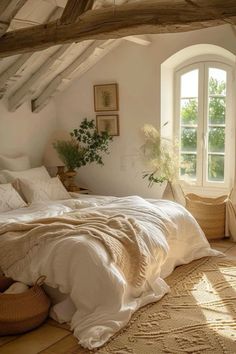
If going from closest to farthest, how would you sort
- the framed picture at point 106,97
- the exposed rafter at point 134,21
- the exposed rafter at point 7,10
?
the exposed rafter at point 134,21 < the exposed rafter at point 7,10 < the framed picture at point 106,97

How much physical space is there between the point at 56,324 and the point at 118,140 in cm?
296

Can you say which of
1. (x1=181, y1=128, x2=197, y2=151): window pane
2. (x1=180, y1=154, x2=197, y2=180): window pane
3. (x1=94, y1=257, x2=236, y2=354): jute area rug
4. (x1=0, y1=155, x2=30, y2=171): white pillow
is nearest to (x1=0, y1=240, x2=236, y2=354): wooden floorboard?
(x1=94, y1=257, x2=236, y2=354): jute area rug

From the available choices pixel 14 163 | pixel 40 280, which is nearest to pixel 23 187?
pixel 14 163

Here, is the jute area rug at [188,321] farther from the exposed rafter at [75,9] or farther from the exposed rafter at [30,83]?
the exposed rafter at [30,83]

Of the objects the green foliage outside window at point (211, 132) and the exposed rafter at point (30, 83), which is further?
the green foliage outside window at point (211, 132)

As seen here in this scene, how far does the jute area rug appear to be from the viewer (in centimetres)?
254

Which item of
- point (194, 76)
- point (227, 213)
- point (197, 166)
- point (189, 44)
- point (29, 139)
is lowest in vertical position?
point (227, 213)

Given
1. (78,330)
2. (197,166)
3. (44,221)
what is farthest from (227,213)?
(78,330)

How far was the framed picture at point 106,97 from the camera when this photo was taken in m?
5.34

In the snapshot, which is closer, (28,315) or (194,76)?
(28,315)

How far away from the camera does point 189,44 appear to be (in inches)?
187

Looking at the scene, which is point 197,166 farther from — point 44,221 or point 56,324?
point 56,324

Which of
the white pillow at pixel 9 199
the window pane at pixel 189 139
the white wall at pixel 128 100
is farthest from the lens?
the window pane at pixel 189 139

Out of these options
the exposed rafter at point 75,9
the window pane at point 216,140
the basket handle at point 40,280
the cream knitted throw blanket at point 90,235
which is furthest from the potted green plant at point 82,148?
the basket handle at point 40,280
